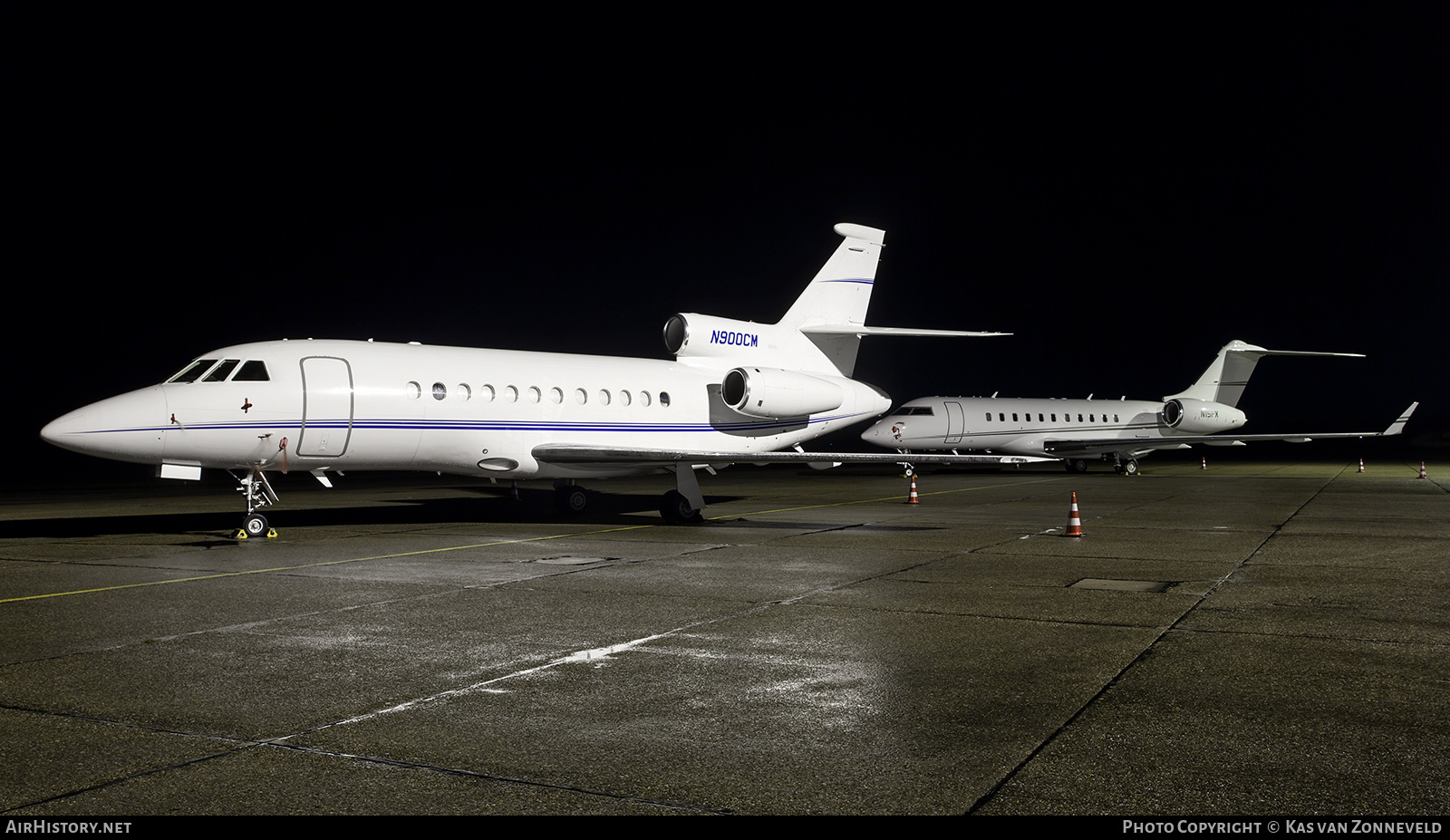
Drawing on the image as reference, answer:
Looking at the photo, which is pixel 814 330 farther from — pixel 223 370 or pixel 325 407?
pixel 223 370

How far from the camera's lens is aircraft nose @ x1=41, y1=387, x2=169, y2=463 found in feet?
38.8

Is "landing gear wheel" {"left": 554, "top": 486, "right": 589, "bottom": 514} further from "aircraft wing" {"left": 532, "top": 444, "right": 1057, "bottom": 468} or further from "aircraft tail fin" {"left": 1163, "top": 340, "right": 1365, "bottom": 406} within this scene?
"aircraft tail fin" {"left": 1163, "top": 340, "right": 1365, "bottom": 406}

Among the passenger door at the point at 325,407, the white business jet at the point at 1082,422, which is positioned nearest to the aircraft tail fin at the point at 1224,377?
the white business jet at the point at 1082,422

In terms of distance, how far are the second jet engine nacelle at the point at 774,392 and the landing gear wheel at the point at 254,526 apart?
24.8ft

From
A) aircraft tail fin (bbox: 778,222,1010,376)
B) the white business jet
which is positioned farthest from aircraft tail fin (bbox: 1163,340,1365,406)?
aircraft tail fin (bbox: 778,222,1010,376)

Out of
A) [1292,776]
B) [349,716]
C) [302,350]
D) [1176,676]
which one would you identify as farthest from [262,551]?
[1292,776]

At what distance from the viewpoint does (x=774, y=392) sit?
16938 millimetres

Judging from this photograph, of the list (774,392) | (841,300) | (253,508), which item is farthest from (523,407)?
(841,300)

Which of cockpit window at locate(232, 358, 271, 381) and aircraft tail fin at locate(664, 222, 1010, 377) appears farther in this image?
aircraft tail fin at locate(664, 222, 1010, 377)

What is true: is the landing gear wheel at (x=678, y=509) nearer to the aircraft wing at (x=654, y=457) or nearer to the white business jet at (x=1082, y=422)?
the aircraft wing at (x=654, y=457)

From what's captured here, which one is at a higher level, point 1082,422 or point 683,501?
point 1082,422

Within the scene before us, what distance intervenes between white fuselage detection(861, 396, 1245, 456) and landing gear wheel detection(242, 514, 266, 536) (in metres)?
22.1

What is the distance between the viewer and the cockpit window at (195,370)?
12.9 m

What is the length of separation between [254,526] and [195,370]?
7.12 feet
